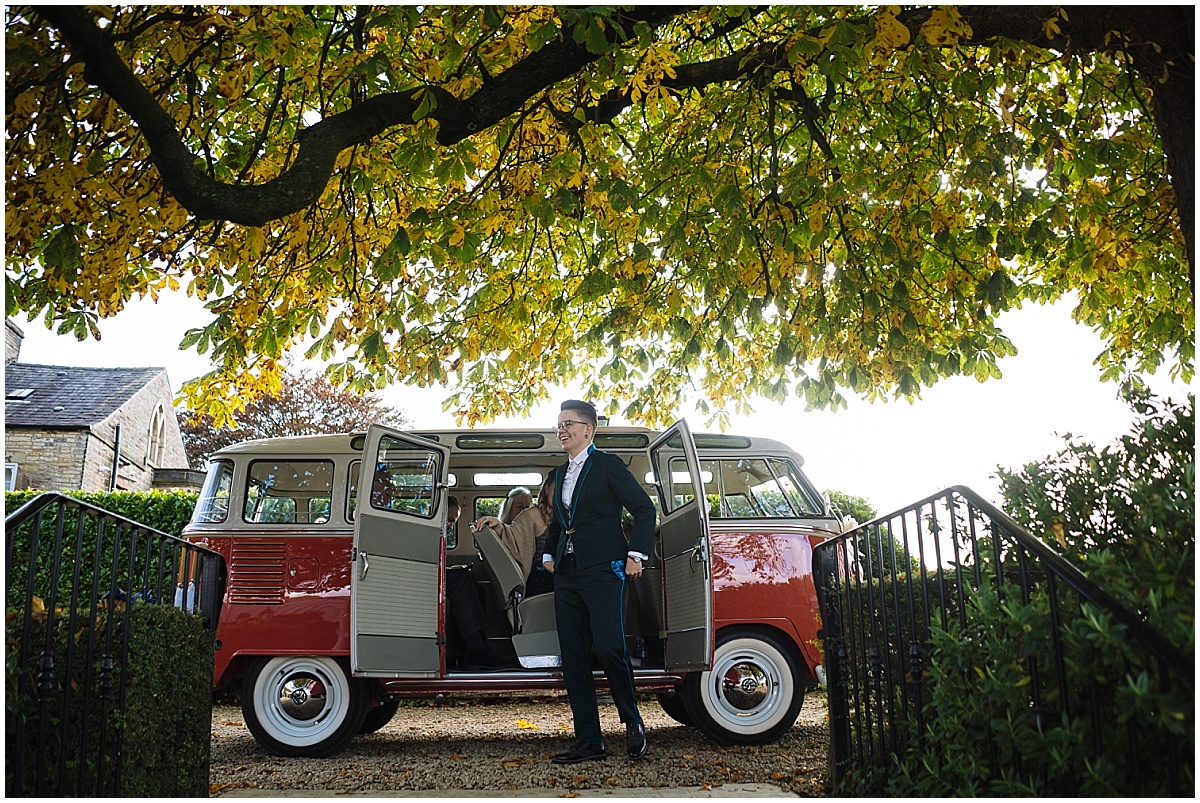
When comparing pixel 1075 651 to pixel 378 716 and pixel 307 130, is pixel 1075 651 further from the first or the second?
pixel 378 716

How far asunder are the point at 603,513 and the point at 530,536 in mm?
1940

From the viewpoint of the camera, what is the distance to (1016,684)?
9.91 ft

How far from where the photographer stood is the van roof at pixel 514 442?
25.5 ft

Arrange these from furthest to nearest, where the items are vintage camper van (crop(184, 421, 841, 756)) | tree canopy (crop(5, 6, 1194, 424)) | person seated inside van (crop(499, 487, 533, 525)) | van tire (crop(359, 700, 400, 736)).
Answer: van tire (crop(359, 700, 400, 736)) → person seated inside van (crop(499, 487, 533, 525)) → vintage camper van (crop(184, 421, 841, 756)) → tree canopy (crop(5, 6, 1194, 424))

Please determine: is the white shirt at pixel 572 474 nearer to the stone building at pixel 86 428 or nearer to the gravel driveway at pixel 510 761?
the gravel driveway at pixel 510 761

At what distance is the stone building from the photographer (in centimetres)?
2503

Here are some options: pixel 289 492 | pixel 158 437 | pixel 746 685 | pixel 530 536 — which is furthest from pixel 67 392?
pixel 746 685

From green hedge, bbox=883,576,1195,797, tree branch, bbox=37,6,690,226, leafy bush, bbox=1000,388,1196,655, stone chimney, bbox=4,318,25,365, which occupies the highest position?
stone chimney, bbox=4,318,25,365

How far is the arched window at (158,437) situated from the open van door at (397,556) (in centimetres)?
2753

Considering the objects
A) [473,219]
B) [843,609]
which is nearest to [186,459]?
[473,219]

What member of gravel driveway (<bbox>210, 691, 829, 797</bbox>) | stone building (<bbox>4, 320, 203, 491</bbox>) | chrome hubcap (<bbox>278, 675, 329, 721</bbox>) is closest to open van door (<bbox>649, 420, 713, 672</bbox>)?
gravel driveway (<bbox>210, 691, 829, 797</bbox>)

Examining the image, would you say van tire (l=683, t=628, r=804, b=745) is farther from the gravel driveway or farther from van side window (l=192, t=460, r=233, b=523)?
van side window (l=192, t=460, r=233, b=523)

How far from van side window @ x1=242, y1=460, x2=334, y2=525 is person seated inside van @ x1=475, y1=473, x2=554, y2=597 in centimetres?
138

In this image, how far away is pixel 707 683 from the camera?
7.15 meters
